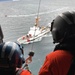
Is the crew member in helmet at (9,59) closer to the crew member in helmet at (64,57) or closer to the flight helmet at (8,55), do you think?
the flight helmet at (8,55)

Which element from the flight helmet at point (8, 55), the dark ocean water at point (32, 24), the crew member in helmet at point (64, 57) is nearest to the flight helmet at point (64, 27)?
the crew member in helmet at point (64, 57)

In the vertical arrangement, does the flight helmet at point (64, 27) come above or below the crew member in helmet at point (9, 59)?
above

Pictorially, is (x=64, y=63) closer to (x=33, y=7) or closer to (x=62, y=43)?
(x=62, y=43)

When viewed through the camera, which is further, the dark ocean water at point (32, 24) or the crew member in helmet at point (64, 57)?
the dark ocean water at point (32, 24)

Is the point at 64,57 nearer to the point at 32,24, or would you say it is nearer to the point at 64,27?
the point at 64,27

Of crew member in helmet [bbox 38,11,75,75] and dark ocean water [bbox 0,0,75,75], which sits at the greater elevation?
crew member in helmet [bbox 38,11,75,75]

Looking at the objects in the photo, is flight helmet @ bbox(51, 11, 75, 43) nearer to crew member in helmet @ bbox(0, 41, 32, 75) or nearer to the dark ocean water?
crew member in helmet @ bbox(0, 41, 32, 75)

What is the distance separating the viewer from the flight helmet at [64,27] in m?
0.68

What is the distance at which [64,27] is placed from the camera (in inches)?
27.0

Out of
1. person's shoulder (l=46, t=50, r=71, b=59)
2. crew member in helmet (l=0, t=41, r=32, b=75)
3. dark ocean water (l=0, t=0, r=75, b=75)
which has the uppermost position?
person's shoulder (l=46, t=50, r=71, b=59)

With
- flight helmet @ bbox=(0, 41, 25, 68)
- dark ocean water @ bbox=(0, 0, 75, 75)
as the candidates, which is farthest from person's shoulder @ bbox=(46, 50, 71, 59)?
dark ocean water @ bbox=(0, 0, 75, 75)

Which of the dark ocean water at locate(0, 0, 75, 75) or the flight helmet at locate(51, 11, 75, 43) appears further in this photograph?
the dark ocean water at locate(0, 0, 75, 75)

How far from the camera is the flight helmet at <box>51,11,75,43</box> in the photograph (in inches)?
26.7

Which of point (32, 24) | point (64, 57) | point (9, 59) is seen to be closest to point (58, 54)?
point (64, 57)
